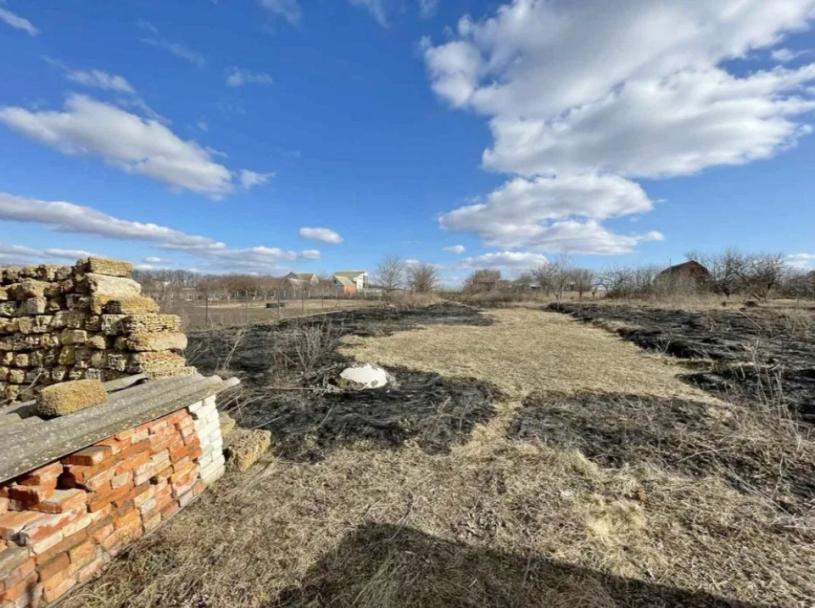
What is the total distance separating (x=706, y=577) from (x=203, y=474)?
3.22 metres

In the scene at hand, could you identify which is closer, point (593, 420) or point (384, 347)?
point (593, 420)

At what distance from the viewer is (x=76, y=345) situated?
3.10 meters

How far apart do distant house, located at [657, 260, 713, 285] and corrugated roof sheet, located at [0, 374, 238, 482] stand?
110ft

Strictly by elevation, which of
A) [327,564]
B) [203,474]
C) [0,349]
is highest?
[0,349]

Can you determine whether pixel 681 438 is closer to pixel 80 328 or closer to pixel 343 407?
pixel 343 407

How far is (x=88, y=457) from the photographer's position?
1743 millimetres

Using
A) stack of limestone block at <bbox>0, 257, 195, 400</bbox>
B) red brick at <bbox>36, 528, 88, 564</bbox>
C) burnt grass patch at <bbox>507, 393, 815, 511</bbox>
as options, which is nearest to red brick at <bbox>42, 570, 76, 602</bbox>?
red brick at <bbox>36, 528, 88, 564</bbox>

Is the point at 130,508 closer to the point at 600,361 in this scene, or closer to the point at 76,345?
the point at 76,345

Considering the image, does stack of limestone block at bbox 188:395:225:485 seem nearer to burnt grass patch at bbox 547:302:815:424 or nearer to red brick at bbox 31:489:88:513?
red brick at bbox 31:489:88:513

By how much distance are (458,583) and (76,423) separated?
212 cm

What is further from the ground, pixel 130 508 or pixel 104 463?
pixel 104 463

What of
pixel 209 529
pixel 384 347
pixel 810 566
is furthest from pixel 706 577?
pixel 384 347

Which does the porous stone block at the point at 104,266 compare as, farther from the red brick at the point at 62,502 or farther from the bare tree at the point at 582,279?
the bare tree at the point at 582,279

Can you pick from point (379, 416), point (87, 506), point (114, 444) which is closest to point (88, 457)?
point (114, 444)
